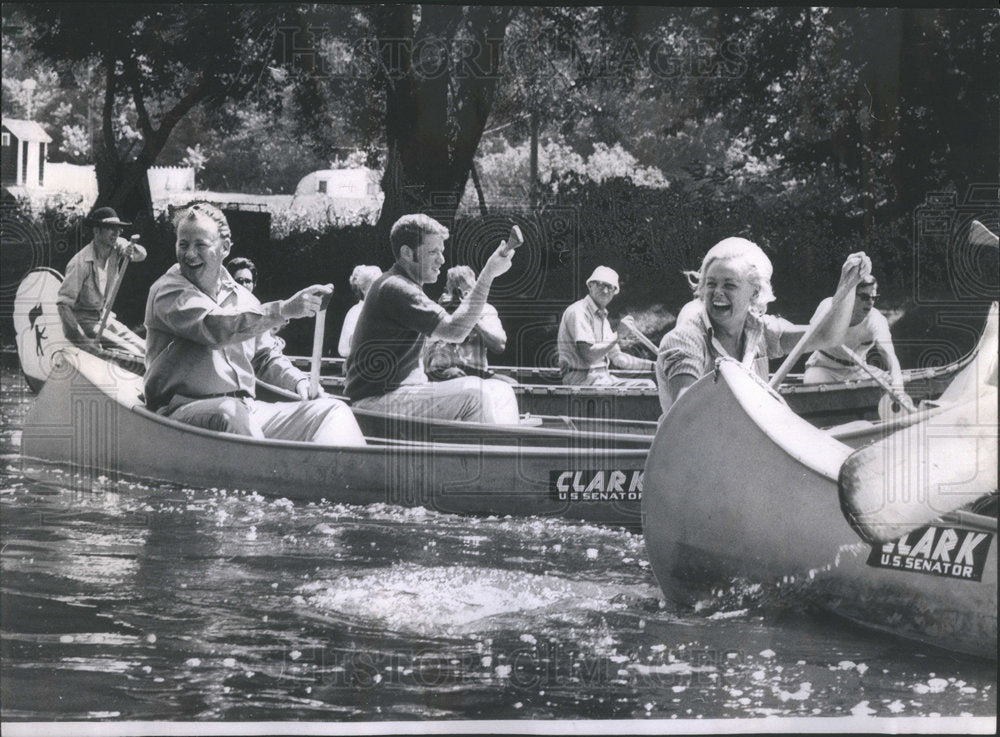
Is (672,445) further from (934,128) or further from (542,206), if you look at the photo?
(934,128)

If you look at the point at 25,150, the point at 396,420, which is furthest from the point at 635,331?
the point at 25,150

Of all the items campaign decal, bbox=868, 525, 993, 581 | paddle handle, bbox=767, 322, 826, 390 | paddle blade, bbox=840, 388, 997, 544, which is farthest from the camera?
paddle handle, bbox=767, 322, 826, 390

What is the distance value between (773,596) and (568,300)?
3.82ft

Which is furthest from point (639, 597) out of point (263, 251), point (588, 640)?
point (263, 251)

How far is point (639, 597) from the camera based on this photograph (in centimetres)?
447

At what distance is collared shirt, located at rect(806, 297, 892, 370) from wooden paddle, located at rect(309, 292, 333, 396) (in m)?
1.61

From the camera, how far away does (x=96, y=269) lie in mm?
4469

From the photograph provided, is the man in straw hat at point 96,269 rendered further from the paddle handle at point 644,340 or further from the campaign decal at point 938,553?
the campaign decal at point 938,553

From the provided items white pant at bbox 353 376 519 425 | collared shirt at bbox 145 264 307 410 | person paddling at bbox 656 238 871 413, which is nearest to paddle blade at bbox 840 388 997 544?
person paddling at bbox 656 238 871 413

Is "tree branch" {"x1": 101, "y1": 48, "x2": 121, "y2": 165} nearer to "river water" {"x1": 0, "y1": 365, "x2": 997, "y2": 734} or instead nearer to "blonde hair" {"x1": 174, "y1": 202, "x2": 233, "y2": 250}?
"blonde hair" {"x1": 174, "y1": 202, "x2": 233, "y2": 250}

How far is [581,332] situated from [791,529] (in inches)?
36.8

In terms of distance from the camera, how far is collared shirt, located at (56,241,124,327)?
4465 millimetres

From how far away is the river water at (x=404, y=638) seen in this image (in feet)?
14.2

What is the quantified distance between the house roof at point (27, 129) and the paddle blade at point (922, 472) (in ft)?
9.19
